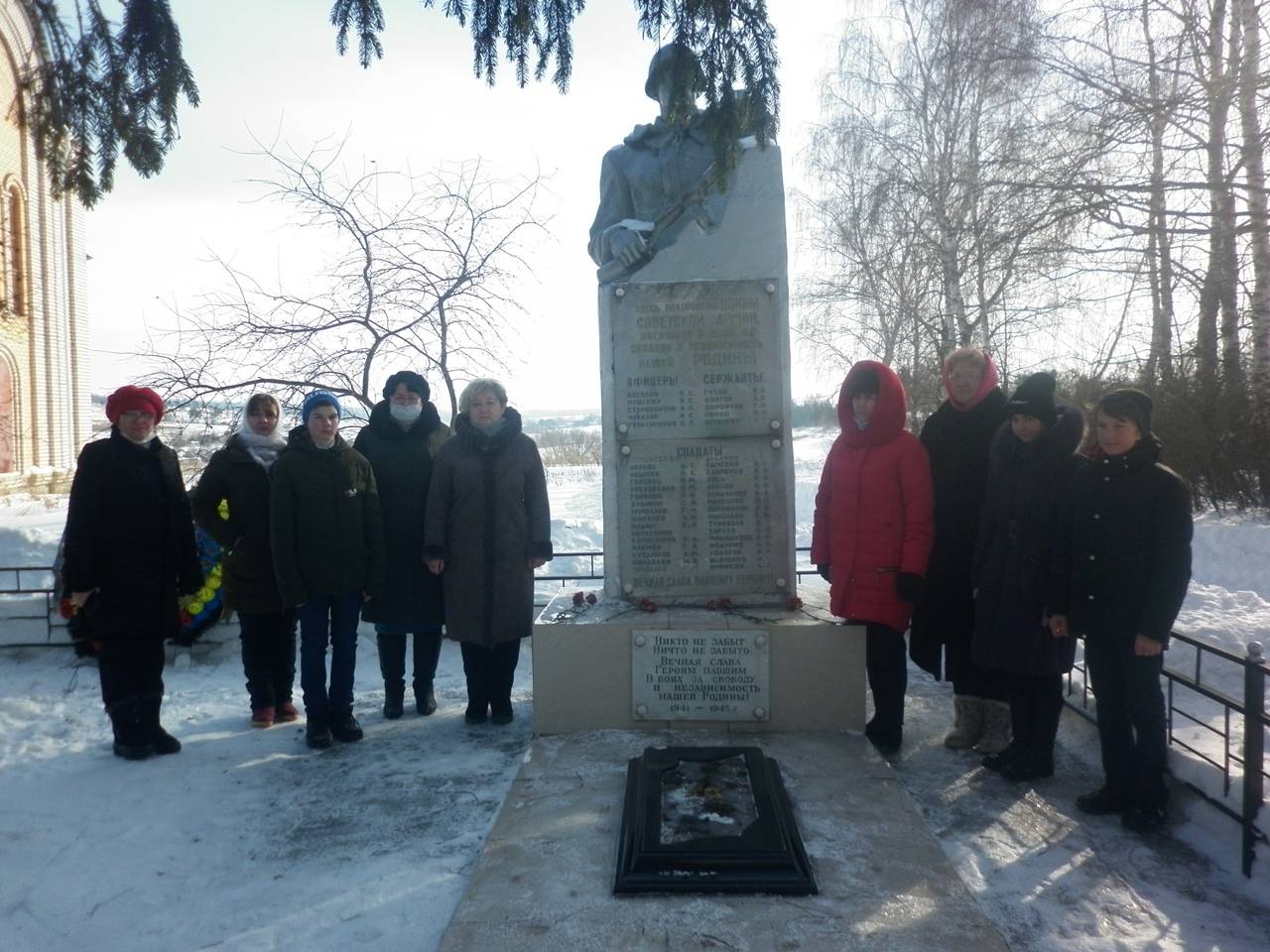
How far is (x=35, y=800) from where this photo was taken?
12.4 feet

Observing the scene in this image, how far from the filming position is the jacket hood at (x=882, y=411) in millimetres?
3996

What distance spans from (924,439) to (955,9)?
40.5ft

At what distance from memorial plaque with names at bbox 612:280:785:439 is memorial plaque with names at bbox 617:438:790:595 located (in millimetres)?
104

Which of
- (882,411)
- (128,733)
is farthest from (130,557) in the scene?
(882,411)

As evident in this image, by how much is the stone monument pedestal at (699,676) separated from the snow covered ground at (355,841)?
34 cm

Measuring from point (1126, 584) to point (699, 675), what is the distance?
1.67m

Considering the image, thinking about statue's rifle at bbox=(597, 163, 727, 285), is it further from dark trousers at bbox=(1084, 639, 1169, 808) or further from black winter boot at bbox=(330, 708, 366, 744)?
dark trousers at bbox=(1084, 639, 1169, 808)

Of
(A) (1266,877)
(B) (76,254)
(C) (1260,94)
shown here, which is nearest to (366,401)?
(A) (1266,877)

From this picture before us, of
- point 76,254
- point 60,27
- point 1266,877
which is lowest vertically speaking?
point 1266,877

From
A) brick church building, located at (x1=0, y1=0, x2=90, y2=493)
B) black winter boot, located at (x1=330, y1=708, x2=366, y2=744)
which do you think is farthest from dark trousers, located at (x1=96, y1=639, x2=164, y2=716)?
brick church building, located at (x1=0, y1=0, x2=90, y2=493)

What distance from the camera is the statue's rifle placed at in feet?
14.8

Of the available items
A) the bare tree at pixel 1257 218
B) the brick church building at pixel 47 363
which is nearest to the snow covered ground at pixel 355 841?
the bare tree at pixel 1257 218

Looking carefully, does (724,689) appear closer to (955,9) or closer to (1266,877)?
(1266,877)

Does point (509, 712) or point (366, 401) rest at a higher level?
point (366, 401)
